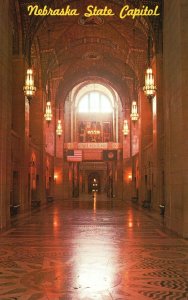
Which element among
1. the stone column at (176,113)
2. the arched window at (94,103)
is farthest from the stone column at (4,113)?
the arched window at (94,103)

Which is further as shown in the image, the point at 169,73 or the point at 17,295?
the point at 169,73

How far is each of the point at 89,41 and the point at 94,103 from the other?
16.4 m

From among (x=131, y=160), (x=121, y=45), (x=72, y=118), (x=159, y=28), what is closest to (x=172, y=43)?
(x=159, y=28)

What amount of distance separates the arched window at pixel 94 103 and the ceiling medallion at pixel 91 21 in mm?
18795

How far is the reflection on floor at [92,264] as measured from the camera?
5461 mm

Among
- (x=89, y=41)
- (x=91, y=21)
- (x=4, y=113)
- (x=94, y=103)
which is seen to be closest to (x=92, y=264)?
Result: (x=4, y=113)

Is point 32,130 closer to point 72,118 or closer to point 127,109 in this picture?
point 127,109

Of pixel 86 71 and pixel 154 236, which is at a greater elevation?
pixel 86 71

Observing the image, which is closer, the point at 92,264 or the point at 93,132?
the point at 92,264

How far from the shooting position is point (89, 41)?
28.8 meters

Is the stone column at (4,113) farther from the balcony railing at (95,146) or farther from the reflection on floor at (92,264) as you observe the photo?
the balcony railing at (95,146)

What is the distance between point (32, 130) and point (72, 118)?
14678 millimetres

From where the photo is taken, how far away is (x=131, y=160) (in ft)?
112

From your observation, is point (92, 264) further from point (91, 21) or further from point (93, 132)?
point (93, 132)
